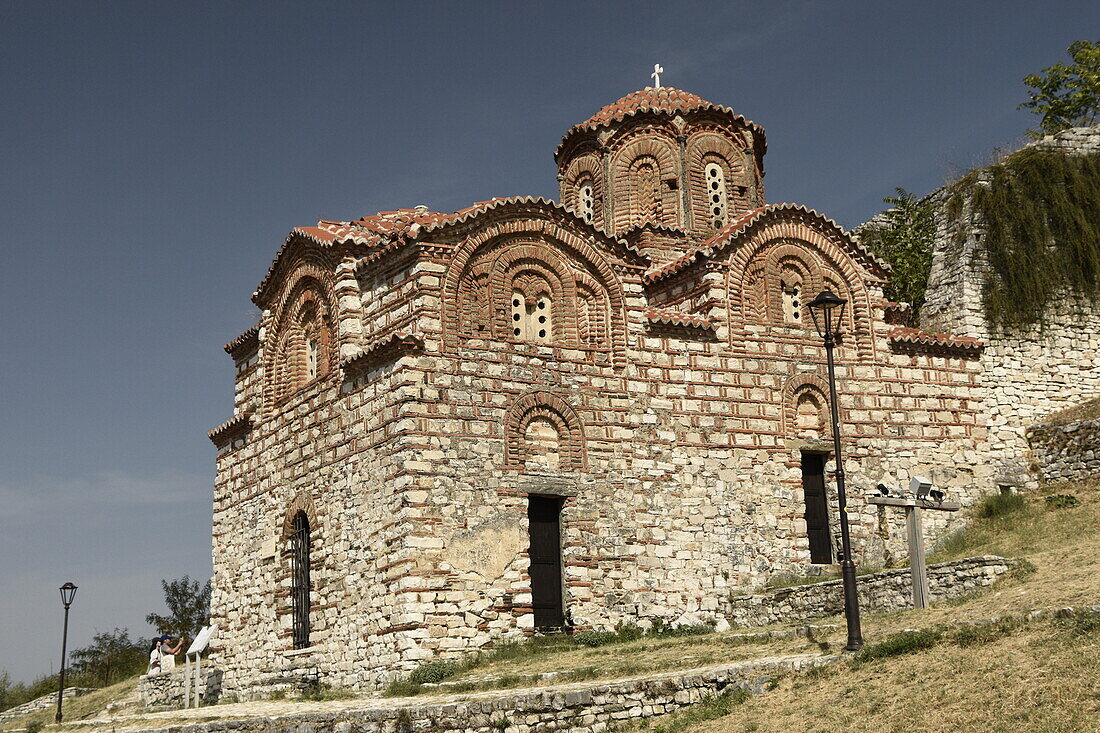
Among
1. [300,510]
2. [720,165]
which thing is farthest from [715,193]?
[300,510]

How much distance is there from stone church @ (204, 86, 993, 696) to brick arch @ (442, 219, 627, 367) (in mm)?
35

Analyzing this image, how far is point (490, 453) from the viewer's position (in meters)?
15.0

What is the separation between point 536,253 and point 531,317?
2.89ft

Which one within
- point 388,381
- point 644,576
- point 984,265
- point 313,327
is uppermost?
point 984,265

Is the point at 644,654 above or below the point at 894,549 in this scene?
below

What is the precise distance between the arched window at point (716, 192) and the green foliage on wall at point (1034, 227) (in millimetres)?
3840

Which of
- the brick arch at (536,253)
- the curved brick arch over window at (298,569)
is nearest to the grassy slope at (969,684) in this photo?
the brick arch at (536,253)

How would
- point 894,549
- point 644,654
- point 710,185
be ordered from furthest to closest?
point 710,185
point 894,549
point 644,654

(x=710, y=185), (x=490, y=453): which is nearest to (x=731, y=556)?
(x=490, y=453)

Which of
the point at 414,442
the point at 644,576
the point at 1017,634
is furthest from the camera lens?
the point at 644,576

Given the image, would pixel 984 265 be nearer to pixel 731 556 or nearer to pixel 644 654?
pixel 731 556

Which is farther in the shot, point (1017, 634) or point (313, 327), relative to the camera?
point (313, 327)

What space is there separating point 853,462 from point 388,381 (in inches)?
276

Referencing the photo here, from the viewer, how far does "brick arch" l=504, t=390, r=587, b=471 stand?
49.9 ft
